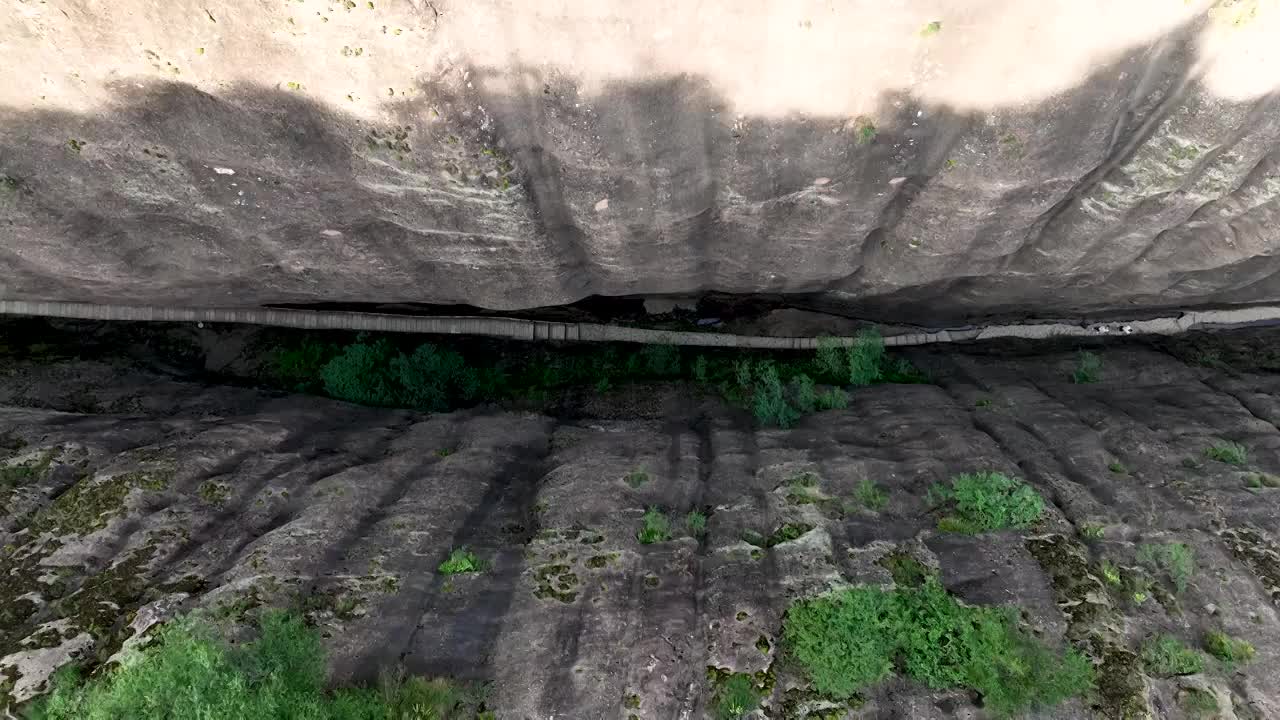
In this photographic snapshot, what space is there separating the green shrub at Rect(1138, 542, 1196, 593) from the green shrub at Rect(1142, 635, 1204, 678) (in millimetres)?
900

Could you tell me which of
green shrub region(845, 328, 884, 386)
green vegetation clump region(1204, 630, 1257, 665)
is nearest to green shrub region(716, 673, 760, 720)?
green vegetation clump region(1204, 630, 1257, 665)

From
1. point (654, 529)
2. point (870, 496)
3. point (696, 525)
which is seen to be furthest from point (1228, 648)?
point (654, 529)

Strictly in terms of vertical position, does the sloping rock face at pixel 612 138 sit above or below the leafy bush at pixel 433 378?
above

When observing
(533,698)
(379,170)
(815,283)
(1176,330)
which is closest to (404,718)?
(533,698)

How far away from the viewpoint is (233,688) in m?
5.65

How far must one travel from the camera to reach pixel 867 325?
15727 mm

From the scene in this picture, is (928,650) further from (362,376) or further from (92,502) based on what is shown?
(362,376)

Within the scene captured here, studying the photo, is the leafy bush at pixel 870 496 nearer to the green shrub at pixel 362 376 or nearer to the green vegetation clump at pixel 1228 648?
the green vegetation clump at pixel 1228 648

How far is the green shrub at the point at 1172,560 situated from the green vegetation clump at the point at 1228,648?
0.56m

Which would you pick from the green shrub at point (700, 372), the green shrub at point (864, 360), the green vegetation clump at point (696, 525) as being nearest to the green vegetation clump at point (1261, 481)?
the green shrub at point (864, 360)

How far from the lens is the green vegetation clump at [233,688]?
569 cm

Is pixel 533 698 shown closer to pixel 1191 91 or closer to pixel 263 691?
pixel 263 691

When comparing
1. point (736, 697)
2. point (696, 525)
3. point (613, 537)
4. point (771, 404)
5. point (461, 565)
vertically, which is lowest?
point (736, 697)

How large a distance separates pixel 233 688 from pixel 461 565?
8.33 feet
